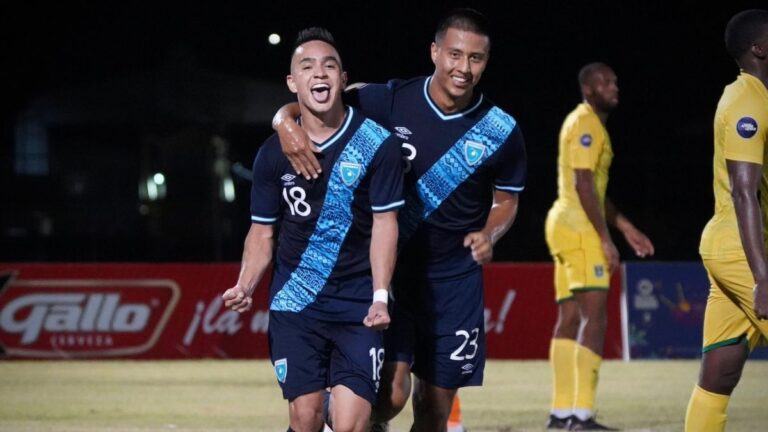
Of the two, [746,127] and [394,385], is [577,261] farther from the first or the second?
[746,127]

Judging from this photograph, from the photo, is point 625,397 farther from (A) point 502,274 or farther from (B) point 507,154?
(B) point 507,154

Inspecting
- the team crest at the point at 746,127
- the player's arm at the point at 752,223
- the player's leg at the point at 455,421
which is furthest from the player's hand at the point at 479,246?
the player's leg at the point at 455,421

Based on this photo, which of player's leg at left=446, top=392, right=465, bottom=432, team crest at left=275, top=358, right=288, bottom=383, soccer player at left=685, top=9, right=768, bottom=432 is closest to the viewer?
soccer player at left=685, top=9, right=768, bottom=432

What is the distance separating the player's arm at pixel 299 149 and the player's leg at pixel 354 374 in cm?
75

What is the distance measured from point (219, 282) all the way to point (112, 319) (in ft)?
4.26

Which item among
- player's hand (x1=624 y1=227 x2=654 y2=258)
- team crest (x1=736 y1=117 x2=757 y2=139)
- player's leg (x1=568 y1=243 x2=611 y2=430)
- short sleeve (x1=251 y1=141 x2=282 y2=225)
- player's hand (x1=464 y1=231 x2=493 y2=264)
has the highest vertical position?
team crest (x1=736 y1=117 x2=757 y2=139)

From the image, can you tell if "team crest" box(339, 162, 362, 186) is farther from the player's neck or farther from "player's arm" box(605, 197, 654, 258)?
"player's arm" box(605, 197, 654, 258)

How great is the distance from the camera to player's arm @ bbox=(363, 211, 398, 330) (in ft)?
20.1

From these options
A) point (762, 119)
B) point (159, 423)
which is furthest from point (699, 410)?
point (159, 423)

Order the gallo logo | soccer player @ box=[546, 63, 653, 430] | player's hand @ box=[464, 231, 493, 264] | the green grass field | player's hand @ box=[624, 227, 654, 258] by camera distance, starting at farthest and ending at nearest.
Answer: the gallo logo
the green grass field
soccer player @ box=[546, 63, 653, 430]
player's hand @ box=[624, 227, 654, 258]
player's hand @ box=[464, 231, 493, 264]

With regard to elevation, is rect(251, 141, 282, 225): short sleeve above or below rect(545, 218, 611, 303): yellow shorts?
above

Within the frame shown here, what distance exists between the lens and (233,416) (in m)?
10.5

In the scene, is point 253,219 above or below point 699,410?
above

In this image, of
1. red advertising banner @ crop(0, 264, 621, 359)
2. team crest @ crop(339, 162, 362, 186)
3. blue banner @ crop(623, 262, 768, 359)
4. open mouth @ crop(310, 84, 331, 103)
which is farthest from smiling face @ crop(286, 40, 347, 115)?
blue banner @ crop(623, 262, 768, 359)
